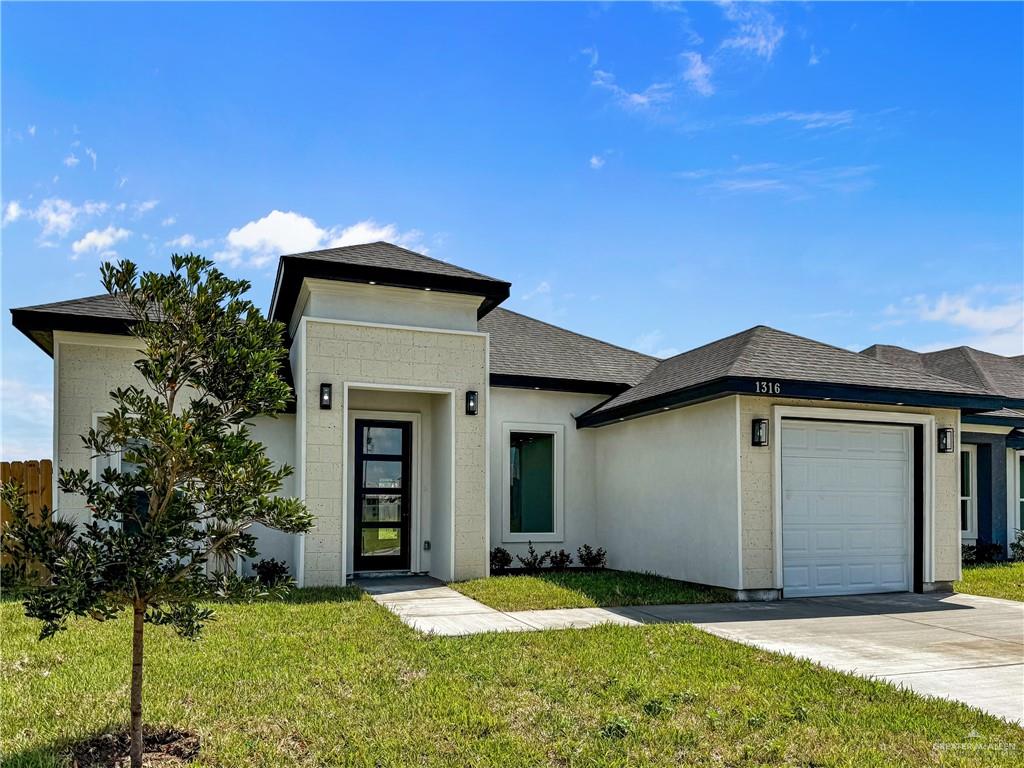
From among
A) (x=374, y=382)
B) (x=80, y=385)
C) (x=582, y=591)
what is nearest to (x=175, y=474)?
(x=374, y=382)

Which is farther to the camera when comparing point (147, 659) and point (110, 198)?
point (110, 198)

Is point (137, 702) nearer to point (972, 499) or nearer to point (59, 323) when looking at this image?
point (59, 323)

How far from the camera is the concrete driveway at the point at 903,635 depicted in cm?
584

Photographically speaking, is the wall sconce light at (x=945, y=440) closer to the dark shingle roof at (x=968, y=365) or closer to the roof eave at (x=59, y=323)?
Answer: the dark shingle roof at (x=968, y=365)

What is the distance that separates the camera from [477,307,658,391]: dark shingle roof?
538 inches

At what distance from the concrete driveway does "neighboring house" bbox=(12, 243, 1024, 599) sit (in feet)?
2.82

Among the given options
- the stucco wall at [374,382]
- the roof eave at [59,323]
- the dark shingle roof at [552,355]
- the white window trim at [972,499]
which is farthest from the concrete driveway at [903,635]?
the roof eave at [59,323]

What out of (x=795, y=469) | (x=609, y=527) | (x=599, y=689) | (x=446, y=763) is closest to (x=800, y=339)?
(x=795, y=469)

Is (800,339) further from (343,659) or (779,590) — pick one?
(343,659)

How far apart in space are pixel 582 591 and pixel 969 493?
35.6ft

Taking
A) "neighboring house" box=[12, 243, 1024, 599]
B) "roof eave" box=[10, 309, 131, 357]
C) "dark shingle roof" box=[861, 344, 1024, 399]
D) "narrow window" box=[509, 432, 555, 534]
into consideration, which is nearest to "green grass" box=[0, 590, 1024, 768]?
"neighboring house" box=[12, 243, 1024, 599]

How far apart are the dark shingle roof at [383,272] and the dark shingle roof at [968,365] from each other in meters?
11.2

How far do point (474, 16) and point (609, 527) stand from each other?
28.0 feet

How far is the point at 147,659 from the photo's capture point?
243 inches
